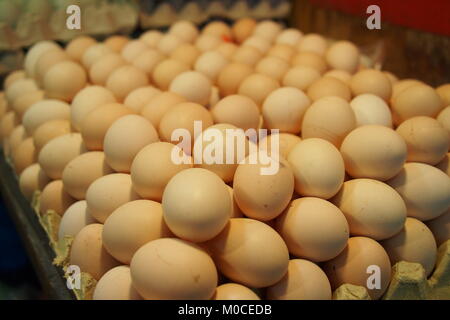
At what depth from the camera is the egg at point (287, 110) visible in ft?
4.17

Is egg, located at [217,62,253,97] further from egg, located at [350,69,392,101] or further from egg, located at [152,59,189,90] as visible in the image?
egg, located at [350,69,392,101]


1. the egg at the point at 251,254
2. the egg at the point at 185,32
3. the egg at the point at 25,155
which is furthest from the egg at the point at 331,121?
the egg at the point at 185,32

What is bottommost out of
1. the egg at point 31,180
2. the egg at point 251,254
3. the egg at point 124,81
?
the egg at point 31,180

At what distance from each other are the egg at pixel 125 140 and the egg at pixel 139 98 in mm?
244

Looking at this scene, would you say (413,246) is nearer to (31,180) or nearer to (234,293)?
(234,293)

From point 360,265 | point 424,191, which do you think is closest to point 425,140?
point 424,191

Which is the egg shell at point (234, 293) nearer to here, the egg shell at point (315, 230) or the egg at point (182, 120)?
the egg shell at point (315, 230)

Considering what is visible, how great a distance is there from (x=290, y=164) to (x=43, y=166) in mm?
745

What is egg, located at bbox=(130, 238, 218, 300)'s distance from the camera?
2.62 ft

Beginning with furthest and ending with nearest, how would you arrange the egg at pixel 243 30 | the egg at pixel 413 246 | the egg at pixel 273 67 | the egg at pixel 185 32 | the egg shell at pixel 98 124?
the egg at pixel 243 30 → the egg at pixel 185 32 → the egg at pixel 273 67 → the egg shell at pixel 98 124 → the egg at pixel 413 246

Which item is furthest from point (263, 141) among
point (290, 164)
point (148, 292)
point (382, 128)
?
point (148, 292)

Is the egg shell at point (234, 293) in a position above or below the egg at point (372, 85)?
below

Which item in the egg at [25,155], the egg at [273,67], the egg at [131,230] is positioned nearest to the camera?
the egg at [131,230]
